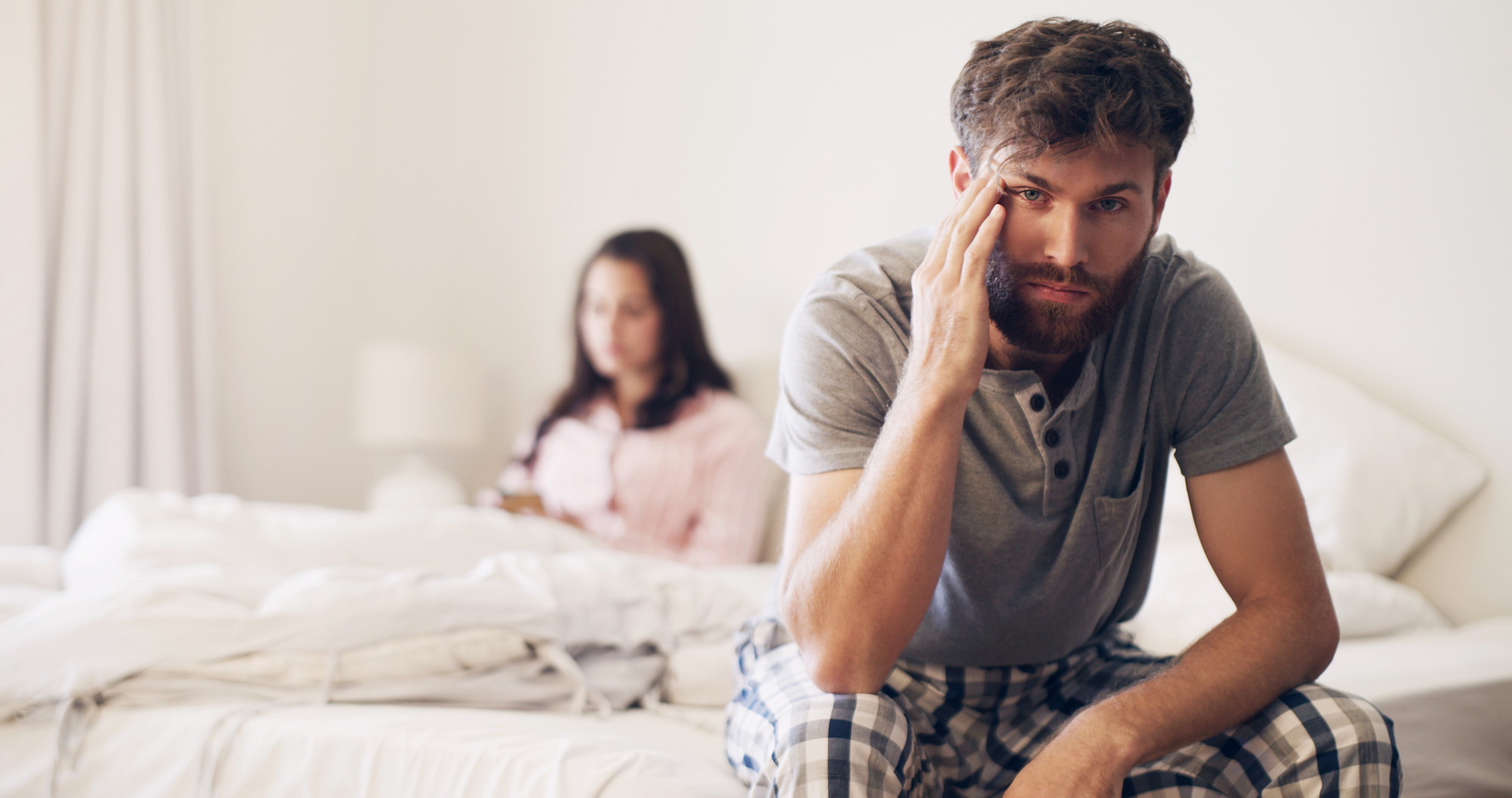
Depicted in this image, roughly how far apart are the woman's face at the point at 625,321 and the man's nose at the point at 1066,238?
1.49m

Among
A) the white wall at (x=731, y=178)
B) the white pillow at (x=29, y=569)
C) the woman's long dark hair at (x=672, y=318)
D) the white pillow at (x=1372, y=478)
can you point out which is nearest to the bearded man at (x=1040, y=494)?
the white pillow at (x=1372, y=478)

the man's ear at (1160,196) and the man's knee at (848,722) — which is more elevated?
the man's ear at (1160,196)

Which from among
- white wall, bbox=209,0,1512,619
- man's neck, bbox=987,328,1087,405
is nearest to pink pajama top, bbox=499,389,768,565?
white wall, bbox=209,0,1512,619

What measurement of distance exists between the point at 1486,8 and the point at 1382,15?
13cm

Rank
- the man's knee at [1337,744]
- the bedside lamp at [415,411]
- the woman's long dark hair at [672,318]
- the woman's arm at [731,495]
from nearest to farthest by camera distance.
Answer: the man's knee at [1337,744] → the woman's arm at [731,495] → the woman's long dark hair at [672,318] → the bedside lamp at [415,411]

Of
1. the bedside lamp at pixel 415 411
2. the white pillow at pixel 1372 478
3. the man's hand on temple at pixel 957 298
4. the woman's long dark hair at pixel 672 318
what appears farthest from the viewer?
the bedside lamp at pixel 415 411

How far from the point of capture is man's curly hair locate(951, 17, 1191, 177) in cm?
89

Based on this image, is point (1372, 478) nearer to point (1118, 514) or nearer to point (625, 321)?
point (1118, 514)

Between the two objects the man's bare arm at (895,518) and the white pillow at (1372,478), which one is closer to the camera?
the man's bare arm at (895,518)

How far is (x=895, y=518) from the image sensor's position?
2.79ft

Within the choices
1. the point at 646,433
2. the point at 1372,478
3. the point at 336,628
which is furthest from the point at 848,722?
the point at 646,433

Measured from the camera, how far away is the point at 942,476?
860mm

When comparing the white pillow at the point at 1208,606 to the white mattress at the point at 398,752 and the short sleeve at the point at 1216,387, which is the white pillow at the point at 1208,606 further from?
the short sleeve at the point at 1216,387

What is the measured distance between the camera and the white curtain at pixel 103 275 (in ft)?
6.93
